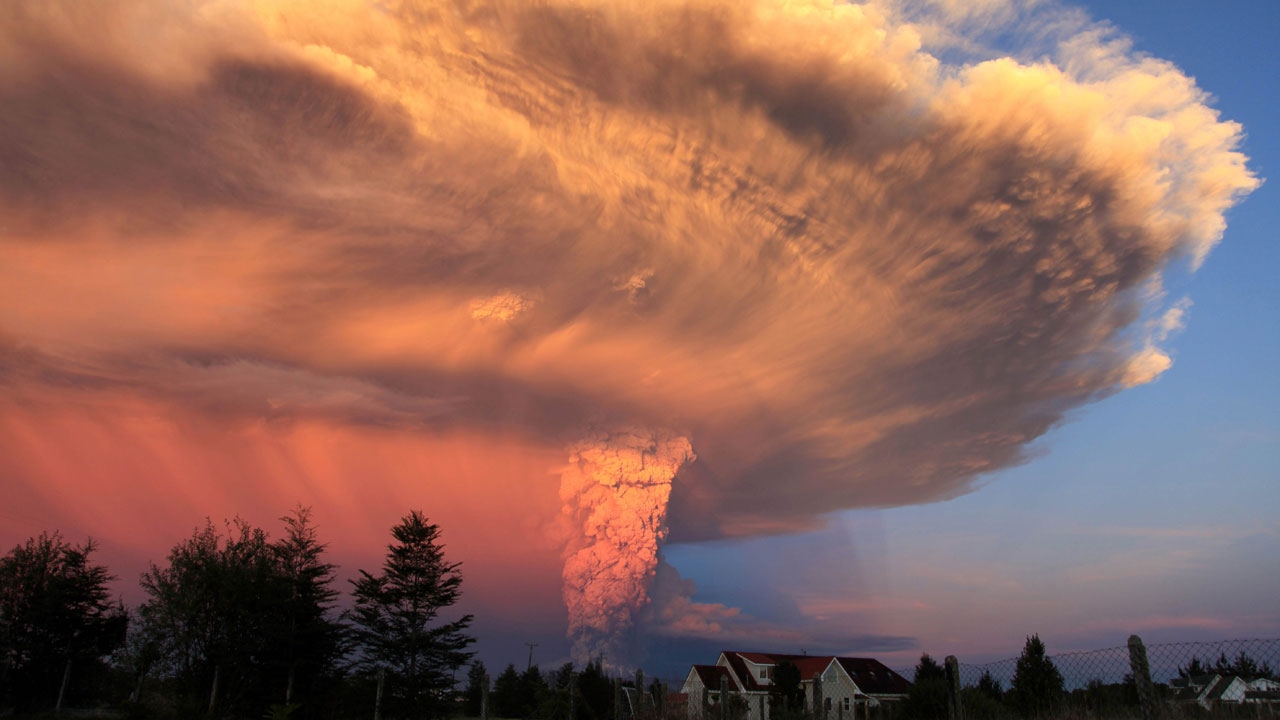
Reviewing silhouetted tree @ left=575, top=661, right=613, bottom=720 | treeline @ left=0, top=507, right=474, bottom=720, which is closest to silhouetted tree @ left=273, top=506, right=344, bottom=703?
treeline @ left=0, top=507, right=474, bottom=720

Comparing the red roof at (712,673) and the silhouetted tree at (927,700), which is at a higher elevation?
the silhouetted tree at (927,700)

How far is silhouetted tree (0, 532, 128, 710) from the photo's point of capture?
120ft

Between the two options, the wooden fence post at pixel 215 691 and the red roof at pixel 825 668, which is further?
the red roof at pixel 825 668

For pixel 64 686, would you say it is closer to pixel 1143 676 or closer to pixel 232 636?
pixel 232 636

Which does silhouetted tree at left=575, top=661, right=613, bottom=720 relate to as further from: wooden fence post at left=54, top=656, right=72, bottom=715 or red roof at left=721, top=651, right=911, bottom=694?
wooden fence post at left=54, top=656, right=72, bottom=715

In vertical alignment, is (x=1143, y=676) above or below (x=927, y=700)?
above

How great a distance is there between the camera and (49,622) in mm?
38062

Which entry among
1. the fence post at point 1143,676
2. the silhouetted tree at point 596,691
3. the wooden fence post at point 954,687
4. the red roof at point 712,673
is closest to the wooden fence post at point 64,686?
the silhouetted tree at point 596,691

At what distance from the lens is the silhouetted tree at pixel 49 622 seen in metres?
36.4

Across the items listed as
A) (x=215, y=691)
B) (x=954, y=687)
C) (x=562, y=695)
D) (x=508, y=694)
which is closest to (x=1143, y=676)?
(x=954, y=687)

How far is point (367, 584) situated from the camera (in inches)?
1704

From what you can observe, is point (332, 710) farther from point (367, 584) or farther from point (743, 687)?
point (743, 687)

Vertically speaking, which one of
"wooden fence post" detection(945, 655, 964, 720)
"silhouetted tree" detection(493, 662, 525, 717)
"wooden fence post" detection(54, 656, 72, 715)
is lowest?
"silhouetted tree" detection(493, 662, 525, 717)

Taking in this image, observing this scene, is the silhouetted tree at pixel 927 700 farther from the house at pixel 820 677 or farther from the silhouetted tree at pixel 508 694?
the silhouetted tree at pixel 508 694
